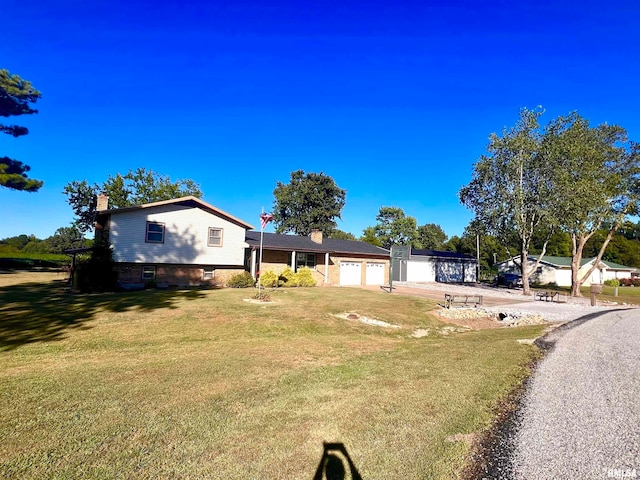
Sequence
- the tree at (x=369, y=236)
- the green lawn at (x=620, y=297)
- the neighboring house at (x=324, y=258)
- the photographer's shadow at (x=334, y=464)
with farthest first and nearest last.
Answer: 1. the tree at (x=369, y=236)
2. the green lawn at (x=620, y=297)
3. the neighboring house at (x=324, y=258)
4. the photographer's shadow at (x=334, y=464)

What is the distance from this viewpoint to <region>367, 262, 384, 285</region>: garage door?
3291 centimetres

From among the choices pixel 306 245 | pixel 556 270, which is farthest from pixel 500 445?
pixel 556 270

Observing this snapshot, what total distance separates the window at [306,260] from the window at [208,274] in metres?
7.02

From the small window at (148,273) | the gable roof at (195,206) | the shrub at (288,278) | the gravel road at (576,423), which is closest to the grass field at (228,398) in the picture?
the gravel road at (576,423)

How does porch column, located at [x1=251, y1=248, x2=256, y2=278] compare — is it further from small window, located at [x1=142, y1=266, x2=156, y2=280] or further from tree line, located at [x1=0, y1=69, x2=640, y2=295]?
tree line, located at [x1=0, y1=69, x2=640, y2=295]

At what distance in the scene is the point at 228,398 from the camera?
18.8ft

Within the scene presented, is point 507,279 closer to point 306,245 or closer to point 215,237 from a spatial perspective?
point 306,245

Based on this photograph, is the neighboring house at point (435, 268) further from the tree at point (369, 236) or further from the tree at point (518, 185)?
the tree at point (369, 236)

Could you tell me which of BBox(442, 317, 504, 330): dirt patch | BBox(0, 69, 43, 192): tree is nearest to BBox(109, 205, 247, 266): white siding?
BBox(442, 317, 504, 330): dirt patch

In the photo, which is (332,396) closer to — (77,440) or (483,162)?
(77,440)

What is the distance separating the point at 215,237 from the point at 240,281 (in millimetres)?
3724

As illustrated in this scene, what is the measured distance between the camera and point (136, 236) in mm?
21891

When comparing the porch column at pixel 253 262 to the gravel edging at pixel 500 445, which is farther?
the porch column at pixel 253 262

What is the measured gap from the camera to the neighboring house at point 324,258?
1079 inches
